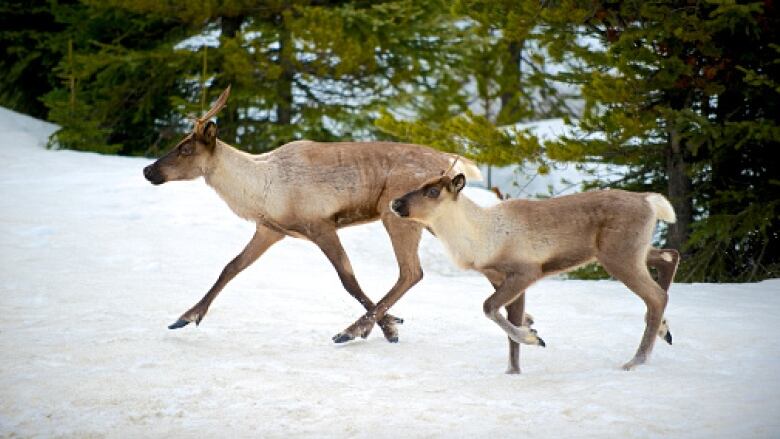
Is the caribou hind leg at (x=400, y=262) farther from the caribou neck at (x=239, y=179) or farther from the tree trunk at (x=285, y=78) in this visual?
the tree trunk at (x=285, y=78)

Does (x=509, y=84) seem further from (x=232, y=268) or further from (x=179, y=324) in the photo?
(x=179, y=324)

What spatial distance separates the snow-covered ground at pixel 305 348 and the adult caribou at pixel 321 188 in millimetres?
429

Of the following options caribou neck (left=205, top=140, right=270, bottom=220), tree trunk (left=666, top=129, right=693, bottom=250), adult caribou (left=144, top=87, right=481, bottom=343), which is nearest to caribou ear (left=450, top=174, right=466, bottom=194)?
adult caribou (left=144, top=87, right=481, bottom=343)

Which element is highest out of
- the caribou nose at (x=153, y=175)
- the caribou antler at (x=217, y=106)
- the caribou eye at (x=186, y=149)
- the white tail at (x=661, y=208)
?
the caribou antler at (x=217, y=106)

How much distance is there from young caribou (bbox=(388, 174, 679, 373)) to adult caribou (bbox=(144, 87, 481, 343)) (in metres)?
0.98

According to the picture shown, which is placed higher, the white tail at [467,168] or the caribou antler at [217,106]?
the caribou antler at [217,106]

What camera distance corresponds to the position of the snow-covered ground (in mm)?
5422

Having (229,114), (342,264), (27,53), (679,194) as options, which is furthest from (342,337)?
(27,53)

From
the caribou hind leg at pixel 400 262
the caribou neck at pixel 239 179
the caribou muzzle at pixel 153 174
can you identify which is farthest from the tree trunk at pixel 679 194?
the caribou muzzle at pixel 153 174

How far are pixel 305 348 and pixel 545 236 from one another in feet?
6.09

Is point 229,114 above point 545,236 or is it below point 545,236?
below

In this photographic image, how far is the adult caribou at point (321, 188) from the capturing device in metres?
7.51

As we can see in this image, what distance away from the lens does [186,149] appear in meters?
7.75

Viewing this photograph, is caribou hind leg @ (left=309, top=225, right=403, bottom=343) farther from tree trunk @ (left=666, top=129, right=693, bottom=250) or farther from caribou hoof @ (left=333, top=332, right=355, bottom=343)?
tree trunk @ (left=666, top=129, right=693, bottom=250)
